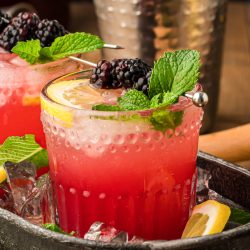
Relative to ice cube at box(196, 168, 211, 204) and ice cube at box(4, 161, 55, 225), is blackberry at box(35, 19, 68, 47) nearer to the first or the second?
ice cube at box(4, 161, 55, 225)

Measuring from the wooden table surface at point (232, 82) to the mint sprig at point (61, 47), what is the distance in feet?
1.12

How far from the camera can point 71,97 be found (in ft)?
3.51

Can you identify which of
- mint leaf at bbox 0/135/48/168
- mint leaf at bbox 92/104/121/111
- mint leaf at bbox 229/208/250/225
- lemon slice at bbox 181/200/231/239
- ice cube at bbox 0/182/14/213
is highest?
mint leaf at bbox 92/104/121/111

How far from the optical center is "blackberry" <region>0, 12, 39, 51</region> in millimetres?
1261

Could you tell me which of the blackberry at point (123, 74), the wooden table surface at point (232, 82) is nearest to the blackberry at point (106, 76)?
the blackberry at point (123, 74)

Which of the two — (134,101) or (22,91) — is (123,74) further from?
(22,91)

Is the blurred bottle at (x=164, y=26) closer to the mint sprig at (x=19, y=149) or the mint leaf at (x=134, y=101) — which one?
the mint sprig at (x=19, y=149)

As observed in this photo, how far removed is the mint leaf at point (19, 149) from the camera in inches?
46.4

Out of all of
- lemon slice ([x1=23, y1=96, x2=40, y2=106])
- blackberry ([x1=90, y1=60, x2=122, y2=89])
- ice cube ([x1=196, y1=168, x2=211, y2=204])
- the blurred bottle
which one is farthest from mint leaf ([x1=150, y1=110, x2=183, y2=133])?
the blurred bottle

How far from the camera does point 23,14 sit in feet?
4.21

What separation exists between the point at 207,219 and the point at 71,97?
26 centimetres

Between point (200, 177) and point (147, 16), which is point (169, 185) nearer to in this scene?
point (200, 177)

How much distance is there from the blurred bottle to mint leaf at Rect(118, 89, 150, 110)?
1089mm

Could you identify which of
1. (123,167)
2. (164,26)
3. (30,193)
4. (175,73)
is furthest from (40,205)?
(164,26)
